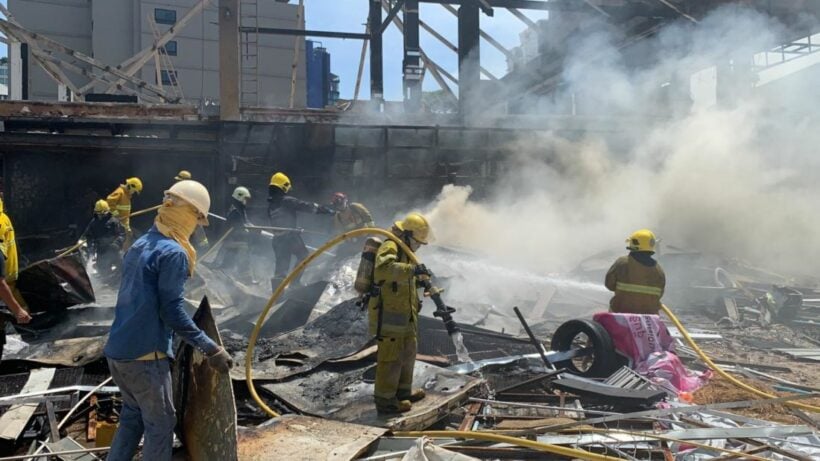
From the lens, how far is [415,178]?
13625 mm

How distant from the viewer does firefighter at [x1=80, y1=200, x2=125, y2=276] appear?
385 inches

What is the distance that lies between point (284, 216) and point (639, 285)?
583 cm

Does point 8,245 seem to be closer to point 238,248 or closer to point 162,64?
point 238,248

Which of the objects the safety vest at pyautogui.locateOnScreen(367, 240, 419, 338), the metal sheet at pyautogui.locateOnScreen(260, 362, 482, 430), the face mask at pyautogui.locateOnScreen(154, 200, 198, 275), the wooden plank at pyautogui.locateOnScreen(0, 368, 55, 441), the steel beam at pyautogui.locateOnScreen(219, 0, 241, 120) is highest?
the steel beam at pyautogui.locateOnScreen(219, 0, 241, 120)

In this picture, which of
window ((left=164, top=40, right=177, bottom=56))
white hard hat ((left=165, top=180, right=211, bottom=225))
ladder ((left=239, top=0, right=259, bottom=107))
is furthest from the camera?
window ((left=164, top=40, right=177, bottom=56))

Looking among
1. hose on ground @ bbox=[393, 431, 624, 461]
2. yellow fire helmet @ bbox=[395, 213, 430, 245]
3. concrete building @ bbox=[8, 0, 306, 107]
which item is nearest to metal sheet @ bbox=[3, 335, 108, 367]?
yellow fire helmet @ bbox=[395, 213, 430, 245]

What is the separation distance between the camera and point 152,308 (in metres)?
3.12

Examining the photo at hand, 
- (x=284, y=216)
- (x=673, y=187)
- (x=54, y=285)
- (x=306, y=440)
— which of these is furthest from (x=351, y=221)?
(x=673, y=187)

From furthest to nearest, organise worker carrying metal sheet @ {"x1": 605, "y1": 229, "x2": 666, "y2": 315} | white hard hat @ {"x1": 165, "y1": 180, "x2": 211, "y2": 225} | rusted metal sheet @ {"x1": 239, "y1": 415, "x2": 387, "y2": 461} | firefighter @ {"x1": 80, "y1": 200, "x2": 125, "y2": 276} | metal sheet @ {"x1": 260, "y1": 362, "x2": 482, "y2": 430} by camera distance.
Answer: firefighter @ {"x1": 80, "y1": 200, "x2": 125, "y2": 276} < worker carrying metal sheet @ {"x1": 605, "y1": 229, "x2": 666, "y2": 315} < metal sheet @ {"x1": 260, "y1": 362, "x2": 482, "y2": 430} < rusted metal sheet @ {"x1": 239, "y1": 415, "x2": 387, "y2": 461} < white hard hat @ {"x1": 165, "y1": 180, "x2": 211, "y2": 225}

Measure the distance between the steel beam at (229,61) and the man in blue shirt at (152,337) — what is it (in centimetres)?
1023

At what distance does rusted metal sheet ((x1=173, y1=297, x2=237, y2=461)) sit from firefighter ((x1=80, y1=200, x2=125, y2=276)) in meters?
7.32

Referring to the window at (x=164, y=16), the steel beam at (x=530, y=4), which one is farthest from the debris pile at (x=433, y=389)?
the window at (x=164, y=16)

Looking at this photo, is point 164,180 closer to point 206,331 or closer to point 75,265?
point 75,265

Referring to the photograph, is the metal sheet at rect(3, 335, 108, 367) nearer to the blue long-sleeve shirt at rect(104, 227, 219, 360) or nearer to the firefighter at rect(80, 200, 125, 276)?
the blue long-sleeve shirt at rect(104, 227, 219, 360)
